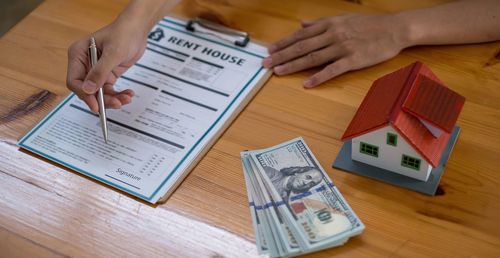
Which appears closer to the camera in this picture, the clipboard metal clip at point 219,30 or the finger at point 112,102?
the finger at point 112,102

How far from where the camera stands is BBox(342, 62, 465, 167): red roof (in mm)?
795

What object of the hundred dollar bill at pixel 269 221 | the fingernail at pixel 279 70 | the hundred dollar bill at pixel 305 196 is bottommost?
the hundred dollar bill at pixel 269 221

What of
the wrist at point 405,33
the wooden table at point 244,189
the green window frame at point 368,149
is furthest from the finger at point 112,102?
the wrist at point 405,33

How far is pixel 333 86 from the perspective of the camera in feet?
3.41

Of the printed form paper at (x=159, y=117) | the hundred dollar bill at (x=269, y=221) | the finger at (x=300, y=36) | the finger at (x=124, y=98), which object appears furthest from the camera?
the finger at (x=300, y=36)

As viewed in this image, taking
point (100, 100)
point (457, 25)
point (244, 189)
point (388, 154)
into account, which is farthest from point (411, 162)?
point (100, 100)

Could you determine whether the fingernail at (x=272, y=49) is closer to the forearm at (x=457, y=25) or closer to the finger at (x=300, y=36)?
the finger at (x=300, y=36)

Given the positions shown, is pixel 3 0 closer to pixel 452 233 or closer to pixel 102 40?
pixel 102 40

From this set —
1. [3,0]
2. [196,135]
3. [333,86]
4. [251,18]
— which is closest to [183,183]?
[196,135]

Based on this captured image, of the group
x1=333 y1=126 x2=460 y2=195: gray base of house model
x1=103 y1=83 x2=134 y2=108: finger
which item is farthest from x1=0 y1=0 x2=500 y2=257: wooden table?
x1=103 y1=83 x2=134 y2=108: finger

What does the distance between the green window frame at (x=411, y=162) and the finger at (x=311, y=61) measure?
32 centimetres

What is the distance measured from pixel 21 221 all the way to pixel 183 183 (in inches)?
11.2

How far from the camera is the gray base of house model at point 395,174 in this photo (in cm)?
84

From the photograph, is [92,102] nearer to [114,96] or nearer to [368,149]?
[114,96]
